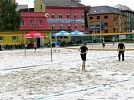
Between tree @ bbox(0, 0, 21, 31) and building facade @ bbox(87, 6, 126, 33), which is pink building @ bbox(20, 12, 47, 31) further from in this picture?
building facade @ bbox(87, 6, 126, 33)

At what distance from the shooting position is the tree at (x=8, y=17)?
247ft

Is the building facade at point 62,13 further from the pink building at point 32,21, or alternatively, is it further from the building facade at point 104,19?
the building facade at point 104,19

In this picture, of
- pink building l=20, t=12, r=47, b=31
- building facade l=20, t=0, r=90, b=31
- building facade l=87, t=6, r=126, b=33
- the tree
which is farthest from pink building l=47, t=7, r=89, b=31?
the tree

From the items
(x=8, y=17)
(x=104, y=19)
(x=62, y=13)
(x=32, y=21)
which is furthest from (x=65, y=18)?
(x=8, y=17)

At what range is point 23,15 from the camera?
270 ft

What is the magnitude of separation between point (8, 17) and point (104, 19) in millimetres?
40675

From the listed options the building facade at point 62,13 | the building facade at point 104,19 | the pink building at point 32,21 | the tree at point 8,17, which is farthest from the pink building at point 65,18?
the tree at point 8,17

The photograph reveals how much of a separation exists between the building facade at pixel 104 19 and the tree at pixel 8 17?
112 feet

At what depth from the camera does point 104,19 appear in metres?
110

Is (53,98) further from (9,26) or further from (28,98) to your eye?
(9,26)

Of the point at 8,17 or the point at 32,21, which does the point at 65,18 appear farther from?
the point at 8,17

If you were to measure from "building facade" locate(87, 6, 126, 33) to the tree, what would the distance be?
112ft

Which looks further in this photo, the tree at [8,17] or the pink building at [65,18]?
the pink building at [65,18]

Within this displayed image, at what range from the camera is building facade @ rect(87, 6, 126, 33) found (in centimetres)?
10856
